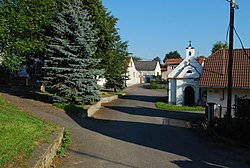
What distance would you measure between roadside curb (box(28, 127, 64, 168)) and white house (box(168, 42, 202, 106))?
2928 centimetres

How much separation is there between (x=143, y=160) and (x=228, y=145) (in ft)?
16.9

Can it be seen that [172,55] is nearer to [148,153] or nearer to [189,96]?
[189,96]

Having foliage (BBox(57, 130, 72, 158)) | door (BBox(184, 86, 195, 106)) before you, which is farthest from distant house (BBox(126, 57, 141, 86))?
foliage (BBox(57, 130, 72, 158))

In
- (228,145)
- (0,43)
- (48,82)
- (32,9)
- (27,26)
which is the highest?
(32,9)

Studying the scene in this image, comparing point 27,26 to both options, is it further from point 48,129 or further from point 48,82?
point 48,129

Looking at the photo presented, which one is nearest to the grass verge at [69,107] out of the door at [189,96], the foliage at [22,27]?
the foliage at [22,27]

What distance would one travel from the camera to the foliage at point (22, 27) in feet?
63.0

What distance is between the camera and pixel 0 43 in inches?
789

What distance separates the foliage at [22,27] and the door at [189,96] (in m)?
19.5

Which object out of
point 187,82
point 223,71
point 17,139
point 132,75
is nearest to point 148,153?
point 17,139

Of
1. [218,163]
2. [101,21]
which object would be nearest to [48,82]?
[101,21]

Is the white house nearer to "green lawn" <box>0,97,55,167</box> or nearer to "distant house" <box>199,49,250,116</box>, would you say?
"distant house" <box>199,49,250,116</box>

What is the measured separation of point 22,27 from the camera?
19.9 meters

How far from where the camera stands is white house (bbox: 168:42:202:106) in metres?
36.5
